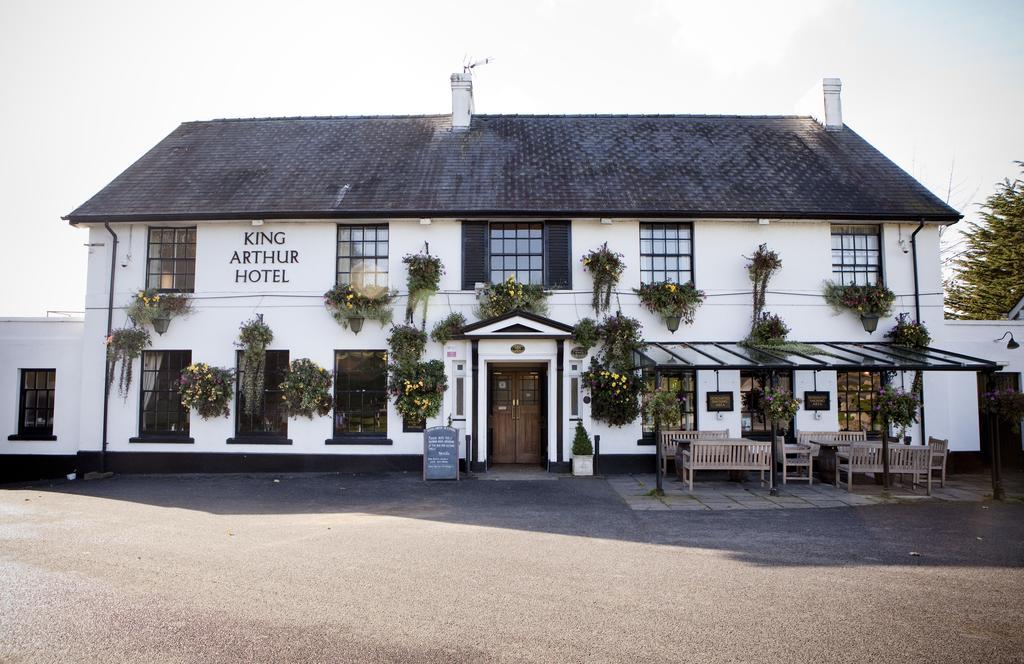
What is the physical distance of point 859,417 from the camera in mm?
13750

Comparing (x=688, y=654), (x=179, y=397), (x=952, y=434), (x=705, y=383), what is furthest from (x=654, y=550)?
(x=179, y=397)

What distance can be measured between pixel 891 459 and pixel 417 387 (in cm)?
922

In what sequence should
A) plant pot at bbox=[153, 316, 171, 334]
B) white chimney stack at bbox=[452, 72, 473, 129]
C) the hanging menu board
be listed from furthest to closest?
white chimney stack at bbox=[452, 72, 473, 129] → plant pot at bbox=[153, 316, 171, 334] → the hanging menu board

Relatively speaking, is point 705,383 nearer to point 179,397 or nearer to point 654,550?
point 654,550

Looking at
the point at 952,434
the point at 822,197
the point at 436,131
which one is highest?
the point at 436,131

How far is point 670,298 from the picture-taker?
43.7 ft

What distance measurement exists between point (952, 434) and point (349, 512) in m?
13.1

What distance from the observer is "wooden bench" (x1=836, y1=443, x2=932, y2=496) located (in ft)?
36.9

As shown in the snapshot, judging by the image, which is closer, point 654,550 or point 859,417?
point 654,550

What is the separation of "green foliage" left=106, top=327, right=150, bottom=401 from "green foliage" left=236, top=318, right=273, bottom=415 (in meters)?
2.22

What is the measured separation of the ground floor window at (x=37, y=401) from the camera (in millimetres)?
14328

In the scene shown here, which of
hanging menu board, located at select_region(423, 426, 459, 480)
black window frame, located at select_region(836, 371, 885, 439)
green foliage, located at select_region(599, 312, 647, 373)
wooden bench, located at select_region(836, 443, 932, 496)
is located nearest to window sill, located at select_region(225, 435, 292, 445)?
hanging menu board, located at select_region(423, 426, 459, 480)

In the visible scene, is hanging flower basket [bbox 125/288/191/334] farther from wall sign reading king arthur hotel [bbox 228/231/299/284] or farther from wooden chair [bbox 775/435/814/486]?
wooden chair [bbox 775/435/814/486]

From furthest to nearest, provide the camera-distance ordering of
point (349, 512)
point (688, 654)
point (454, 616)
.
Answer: point (349, 512)
point (454, 616)
point (688, 654)
